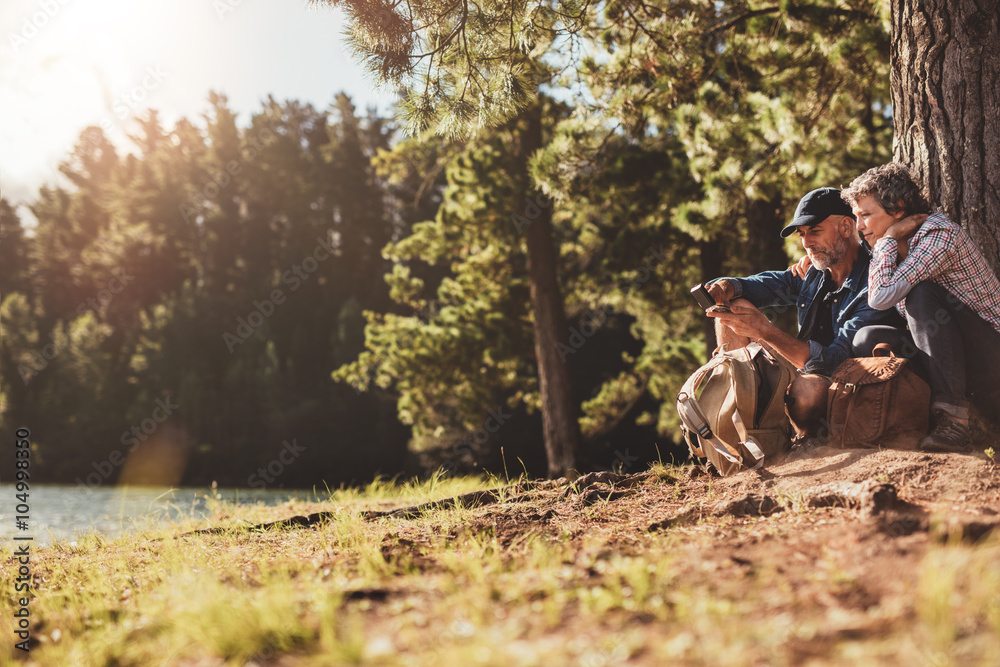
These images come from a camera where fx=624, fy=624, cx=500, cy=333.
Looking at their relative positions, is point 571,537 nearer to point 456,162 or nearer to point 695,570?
point 695,570

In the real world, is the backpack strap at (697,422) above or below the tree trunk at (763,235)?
below

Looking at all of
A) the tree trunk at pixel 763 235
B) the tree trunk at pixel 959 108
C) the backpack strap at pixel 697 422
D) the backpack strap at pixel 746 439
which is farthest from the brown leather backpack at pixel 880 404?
the tree trunk at pixel 763 235

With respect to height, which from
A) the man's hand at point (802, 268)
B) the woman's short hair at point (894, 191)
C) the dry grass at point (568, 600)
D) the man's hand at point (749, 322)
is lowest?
the dry grass at point (568, 600)

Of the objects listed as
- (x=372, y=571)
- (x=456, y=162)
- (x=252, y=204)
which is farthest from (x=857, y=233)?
(x=252, y=204)

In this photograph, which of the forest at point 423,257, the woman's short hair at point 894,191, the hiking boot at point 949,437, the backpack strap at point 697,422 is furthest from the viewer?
the forest at point 423,257

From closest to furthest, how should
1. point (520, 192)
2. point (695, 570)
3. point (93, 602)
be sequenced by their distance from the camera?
point (695, 570) → point (93, 602) → point (520, 192)

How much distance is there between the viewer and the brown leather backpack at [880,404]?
2996mm

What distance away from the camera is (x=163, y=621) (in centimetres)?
185

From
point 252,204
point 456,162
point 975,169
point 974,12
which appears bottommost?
point 975,169

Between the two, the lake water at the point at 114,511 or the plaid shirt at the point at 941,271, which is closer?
the plaid shirt at the point at 941,271

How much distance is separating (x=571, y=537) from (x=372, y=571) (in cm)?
88

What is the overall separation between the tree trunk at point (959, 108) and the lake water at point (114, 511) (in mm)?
4792

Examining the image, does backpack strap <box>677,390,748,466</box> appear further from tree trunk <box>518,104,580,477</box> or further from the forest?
tree trunk <box>518,104,580,477</box>

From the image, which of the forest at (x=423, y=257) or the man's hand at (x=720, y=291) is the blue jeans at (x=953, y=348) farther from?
the forest at (x=423, y=257)
